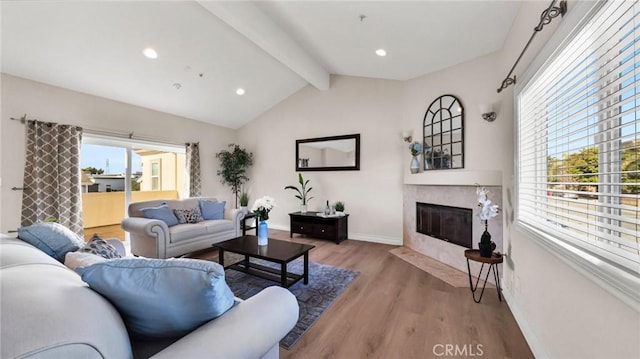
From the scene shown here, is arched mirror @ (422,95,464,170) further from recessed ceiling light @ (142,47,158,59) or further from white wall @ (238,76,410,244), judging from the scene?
recessed ceiling light @ (142,47,158,59)

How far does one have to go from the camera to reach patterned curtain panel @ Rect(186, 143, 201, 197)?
5.40 meters

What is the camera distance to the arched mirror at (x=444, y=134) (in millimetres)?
3302

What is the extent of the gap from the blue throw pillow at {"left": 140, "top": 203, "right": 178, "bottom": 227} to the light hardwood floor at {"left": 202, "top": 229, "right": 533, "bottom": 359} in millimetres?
2711

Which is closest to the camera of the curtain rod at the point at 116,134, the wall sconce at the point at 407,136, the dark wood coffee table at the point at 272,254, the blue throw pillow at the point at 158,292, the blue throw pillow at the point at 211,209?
the blue throw pillow at the point at 158,292

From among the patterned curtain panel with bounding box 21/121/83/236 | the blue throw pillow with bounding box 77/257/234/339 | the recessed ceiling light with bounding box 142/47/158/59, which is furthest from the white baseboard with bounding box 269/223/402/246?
the patterned curtain panel with bounding box 21/121/83/236

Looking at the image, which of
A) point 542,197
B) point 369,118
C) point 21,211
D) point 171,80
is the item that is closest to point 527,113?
point 542,197

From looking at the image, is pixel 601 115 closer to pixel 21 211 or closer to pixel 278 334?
pixel 278 334

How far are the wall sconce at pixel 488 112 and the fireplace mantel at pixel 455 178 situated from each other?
60 centimetres

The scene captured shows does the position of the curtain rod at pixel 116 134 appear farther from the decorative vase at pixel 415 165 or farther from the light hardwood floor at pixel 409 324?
the decorative vase at pixel 415 165

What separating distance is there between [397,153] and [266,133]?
315 cm

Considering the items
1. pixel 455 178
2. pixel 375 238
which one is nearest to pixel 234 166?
pixel 375 238

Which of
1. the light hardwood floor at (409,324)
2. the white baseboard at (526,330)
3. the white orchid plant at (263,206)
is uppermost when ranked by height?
the white orchid plant at (263,206)

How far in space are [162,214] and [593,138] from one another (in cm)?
439

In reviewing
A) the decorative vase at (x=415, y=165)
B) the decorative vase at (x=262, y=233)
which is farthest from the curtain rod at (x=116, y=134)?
the decorative vase at (x=415, y=165)
